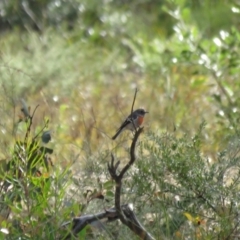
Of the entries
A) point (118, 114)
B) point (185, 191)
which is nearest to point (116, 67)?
point (118, 114)

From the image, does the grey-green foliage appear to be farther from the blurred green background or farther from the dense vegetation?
the blurred green background

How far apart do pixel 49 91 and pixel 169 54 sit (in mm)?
1137

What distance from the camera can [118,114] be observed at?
730cm

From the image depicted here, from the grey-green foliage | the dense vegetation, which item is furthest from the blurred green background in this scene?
the grey-green foliage

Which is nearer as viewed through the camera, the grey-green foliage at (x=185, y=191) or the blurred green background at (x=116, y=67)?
the grey-green foliage at (x=185, y=191)

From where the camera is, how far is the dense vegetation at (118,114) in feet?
12.2

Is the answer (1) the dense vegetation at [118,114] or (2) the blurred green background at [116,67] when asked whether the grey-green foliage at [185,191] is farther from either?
(2) the blurred green background at [116,67]

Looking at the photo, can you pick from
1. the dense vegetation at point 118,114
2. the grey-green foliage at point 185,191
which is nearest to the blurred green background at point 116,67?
the dense vegetation at point 118,114

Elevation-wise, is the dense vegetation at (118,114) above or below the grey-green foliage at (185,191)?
below

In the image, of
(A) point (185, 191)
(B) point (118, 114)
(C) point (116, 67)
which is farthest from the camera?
(C) point (116, 67)

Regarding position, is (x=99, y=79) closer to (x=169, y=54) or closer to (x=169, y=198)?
(x=169, y=54)

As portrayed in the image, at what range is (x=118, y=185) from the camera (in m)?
3.37

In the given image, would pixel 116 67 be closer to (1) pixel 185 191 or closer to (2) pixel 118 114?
(2) pixel 118 114

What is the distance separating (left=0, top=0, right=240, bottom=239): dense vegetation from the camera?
146 inches
